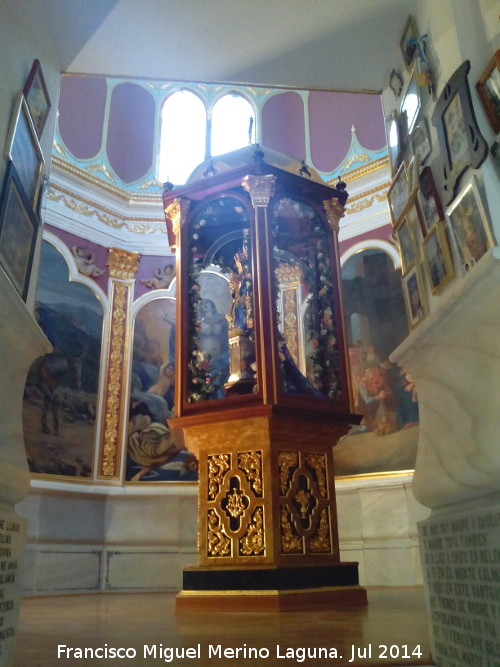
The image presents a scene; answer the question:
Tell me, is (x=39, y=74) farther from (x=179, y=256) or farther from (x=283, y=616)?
(x=283, y=616)

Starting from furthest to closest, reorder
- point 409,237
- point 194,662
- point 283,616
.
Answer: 1. point 283,616
2. point 409,237
3. point 194,662

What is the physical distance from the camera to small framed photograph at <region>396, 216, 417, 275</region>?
300 centimetres

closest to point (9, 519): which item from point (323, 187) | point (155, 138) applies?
point (323, 187)

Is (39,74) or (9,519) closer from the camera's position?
(9,519)

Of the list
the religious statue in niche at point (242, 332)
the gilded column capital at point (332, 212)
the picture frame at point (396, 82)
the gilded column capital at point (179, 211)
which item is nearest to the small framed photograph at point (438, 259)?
the picture frame at point (396, 82)

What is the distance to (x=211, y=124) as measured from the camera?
41.3 feet

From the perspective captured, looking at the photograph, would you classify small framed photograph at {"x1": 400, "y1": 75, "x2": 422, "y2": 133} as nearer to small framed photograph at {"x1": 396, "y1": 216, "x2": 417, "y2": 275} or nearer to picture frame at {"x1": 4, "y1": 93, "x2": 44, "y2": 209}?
small framed photograph at {"x1": 396, "y1": 216, "x2": 417, "y2": 275}

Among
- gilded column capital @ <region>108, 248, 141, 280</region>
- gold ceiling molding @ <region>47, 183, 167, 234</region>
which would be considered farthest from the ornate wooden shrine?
gold ceiling molding @ <region>47, 183, 167, 234</region>

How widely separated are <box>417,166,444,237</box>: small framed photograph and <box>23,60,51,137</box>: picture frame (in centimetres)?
197

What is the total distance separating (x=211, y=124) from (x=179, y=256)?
7.72 metres

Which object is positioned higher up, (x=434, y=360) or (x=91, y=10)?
(x=91, y=10)

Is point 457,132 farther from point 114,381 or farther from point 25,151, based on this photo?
point 114,381

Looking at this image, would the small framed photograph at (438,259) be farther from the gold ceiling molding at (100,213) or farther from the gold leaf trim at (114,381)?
the gold ceiling molding at (100,213)

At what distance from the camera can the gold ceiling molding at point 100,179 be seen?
1049 centimetres
